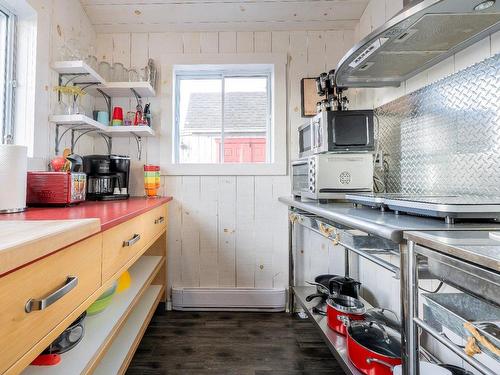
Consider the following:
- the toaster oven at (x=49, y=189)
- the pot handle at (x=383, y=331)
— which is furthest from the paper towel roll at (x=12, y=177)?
the pot handle at (x=383, y=331)

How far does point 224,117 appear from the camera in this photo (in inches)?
93.3

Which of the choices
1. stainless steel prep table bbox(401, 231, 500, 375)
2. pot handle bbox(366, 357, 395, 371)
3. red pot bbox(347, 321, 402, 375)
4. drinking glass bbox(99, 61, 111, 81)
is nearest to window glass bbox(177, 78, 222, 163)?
drinking glass bbox(99, 61, 111, 81)

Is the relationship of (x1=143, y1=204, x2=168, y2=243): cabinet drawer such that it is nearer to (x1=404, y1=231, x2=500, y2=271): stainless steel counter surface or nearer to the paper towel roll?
the paper towel roll

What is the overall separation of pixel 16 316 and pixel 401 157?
5.86 ft

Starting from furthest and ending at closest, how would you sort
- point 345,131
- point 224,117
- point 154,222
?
point 224,117
point 154,222
point 345,131

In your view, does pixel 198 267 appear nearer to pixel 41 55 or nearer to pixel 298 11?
pixel 41 55

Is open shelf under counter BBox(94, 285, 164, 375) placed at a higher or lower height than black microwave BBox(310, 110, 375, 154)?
lower

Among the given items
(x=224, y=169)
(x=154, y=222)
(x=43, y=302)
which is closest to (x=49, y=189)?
(x=154, y=222)

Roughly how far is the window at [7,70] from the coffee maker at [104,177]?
1.38 ft

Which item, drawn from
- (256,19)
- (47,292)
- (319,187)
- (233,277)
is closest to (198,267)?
(233,277)

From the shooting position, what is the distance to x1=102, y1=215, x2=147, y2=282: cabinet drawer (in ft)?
3.13

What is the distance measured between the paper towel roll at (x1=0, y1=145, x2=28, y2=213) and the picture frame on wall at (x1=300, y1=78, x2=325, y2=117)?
1.82 metres

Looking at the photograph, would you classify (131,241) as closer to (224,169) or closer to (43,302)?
(43,302)

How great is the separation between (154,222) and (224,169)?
748 mm
